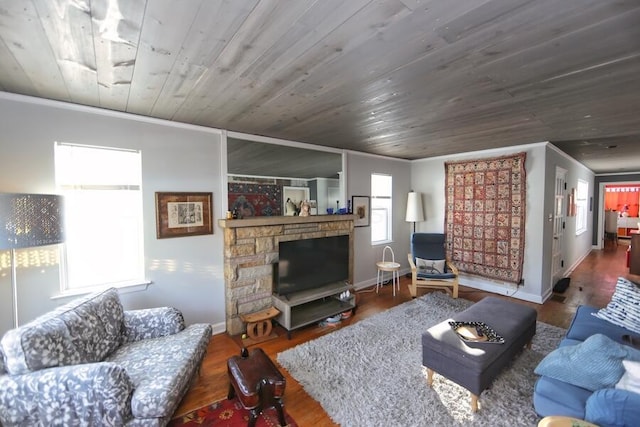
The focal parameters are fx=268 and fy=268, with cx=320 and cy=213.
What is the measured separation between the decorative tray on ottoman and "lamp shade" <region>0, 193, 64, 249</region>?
120 inches

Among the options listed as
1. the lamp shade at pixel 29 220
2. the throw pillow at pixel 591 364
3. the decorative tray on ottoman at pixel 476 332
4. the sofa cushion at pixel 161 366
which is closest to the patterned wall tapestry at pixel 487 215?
the decorative tray on ottoman at pixel 476 332

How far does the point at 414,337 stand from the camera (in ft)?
9.52

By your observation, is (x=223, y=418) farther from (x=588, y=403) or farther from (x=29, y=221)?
(x=588, y=403)

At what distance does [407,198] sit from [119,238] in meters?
4.60

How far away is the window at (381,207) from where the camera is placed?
4.77 meters

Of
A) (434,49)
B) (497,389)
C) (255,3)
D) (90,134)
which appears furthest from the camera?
(90,134)

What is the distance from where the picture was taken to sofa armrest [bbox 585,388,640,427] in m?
1.16

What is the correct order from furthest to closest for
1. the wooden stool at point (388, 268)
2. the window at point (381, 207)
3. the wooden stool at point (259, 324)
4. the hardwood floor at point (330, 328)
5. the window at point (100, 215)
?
the window at point (381, 207)
the wooden stool at point (388, 268)
the wooden stool at point (259, 324)
the window at point (100, 215)
the hardwood floor at point (330, 328)

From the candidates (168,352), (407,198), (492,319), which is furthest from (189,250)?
(407,198)

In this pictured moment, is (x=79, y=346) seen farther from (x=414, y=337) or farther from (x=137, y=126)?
(x=414, y=337)

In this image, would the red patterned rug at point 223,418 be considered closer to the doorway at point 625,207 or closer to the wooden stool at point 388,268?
the wooden stool at point 388,268

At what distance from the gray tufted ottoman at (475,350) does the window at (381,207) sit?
247 cm

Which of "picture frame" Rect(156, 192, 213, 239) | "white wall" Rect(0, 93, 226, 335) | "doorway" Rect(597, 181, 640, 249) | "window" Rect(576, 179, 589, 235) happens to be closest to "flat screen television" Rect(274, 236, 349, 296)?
"white wall" Rect(0, 93, 226, 335)

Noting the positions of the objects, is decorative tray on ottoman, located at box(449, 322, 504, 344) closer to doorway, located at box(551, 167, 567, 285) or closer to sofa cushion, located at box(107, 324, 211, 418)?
sofa cushion, located at box(107, 324, 211, 418)
